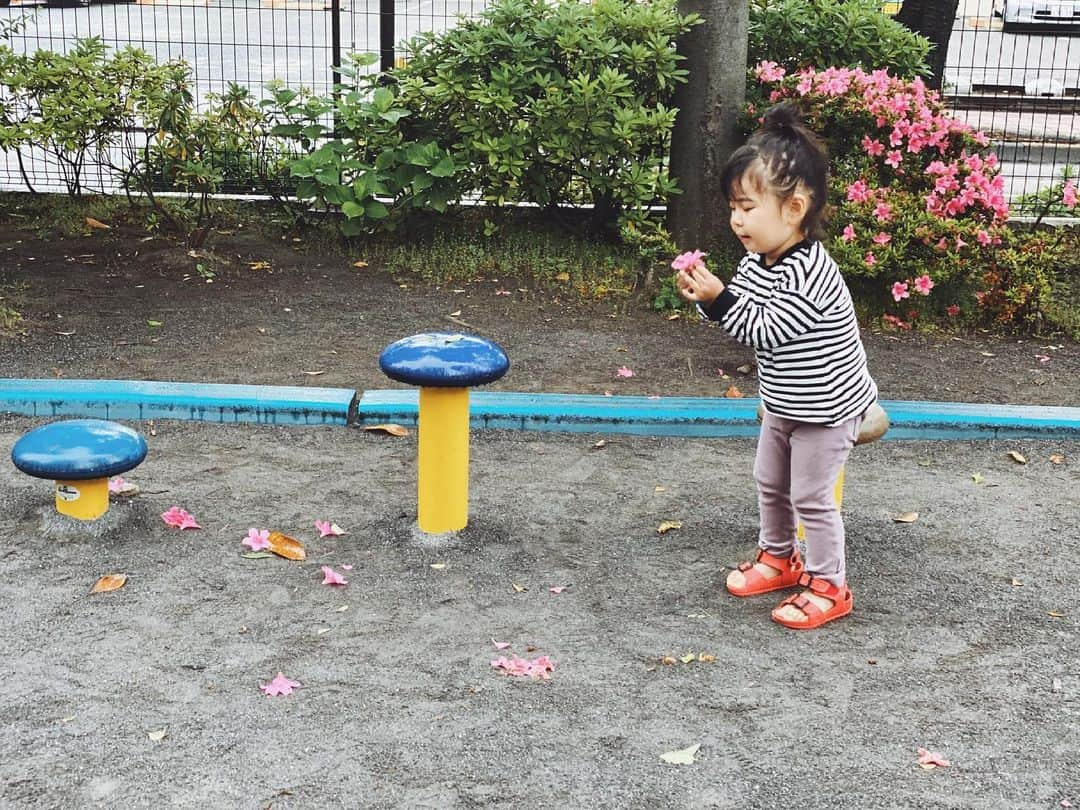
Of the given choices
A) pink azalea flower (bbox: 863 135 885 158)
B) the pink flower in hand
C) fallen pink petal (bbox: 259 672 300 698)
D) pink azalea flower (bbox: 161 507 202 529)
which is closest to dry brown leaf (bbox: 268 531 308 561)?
pink azalea flower (bbox: 161 507 202 529)

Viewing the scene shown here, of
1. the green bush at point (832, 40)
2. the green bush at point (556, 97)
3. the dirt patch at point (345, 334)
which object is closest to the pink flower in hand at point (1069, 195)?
the dirt patch at point (345, 334)

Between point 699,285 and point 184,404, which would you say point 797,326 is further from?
point 184,404

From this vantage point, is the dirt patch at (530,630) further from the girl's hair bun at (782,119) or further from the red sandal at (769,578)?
the girl's hair bun at (782,119)

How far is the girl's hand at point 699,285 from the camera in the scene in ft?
12.0

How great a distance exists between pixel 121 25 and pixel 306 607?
8502 mm

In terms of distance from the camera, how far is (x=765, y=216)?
3668mm

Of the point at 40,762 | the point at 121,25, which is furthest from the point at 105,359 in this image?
the point at 121,25

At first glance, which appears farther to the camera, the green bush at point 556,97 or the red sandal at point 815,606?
the green bush at point 556,97

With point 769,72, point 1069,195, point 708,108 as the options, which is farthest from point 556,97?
point 1069,195

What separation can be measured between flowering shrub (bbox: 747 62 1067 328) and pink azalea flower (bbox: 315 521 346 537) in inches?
139

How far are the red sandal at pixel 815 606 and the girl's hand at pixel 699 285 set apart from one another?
37.2 inches

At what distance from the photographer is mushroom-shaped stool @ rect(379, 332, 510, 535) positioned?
4.14m

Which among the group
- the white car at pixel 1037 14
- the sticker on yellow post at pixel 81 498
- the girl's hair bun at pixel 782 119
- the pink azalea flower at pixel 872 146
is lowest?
the sticker on yellow post at pixel 81 498

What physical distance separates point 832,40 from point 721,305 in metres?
5.15
